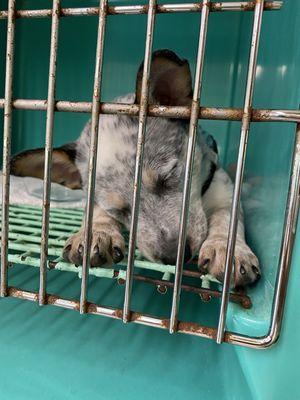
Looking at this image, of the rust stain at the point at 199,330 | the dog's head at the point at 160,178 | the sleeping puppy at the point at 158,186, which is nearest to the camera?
the rust stain at the point at 199,330

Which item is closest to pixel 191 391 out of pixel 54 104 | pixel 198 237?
pixel 198 237

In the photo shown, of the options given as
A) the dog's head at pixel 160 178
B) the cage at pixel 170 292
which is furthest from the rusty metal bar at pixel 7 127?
the dog's head at pixel 160 178

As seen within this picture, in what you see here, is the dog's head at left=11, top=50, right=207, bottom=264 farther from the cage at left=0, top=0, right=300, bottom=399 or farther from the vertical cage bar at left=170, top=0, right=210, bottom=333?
the vertical cage bar at left=170, top=0, right=210, bottom=333

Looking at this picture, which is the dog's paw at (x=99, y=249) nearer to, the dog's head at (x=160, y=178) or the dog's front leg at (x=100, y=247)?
the dog's front leg at (x=100, y=247)

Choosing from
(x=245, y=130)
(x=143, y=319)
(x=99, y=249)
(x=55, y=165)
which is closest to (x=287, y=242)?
(x=245, y=130)

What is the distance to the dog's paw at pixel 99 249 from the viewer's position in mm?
1036

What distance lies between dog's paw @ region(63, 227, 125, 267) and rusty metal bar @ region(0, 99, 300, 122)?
429mm

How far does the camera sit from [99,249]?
1.07 metres

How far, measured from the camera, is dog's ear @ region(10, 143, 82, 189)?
1077 millimetres

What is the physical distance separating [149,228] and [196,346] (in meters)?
0.40

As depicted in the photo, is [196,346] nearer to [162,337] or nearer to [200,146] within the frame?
[162,337]

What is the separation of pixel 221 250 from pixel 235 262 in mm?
74

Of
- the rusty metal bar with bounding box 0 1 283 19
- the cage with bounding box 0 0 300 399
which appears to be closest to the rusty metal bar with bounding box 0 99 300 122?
the cage with bounding box 0 0 300 399

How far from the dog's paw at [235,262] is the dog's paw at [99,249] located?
10.0 inches
